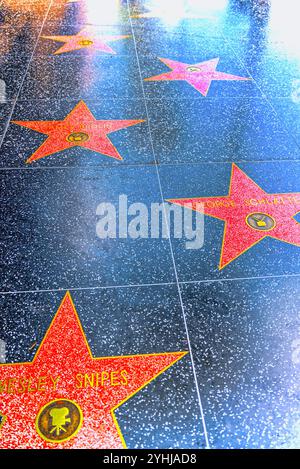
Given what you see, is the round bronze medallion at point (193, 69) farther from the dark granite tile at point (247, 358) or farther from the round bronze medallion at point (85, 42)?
the dark granite tile at point (247, 358)

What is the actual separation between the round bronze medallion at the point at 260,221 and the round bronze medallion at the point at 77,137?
97 centimetres

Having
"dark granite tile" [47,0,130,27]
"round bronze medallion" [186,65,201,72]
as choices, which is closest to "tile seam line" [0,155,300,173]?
"round bronze medallion" [186,65,201,72]

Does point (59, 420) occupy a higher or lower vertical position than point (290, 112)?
lower

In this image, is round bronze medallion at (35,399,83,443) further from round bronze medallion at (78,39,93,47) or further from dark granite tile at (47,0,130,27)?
dark granite tile at (47,0,130,27)

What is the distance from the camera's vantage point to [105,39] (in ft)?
11.5

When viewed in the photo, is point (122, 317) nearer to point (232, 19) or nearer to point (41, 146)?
point (41, 146)

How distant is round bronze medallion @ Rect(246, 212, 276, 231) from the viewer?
1.88m

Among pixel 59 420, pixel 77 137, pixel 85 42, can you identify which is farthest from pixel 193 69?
pixel 59 420

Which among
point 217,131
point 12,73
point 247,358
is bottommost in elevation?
point 247,358

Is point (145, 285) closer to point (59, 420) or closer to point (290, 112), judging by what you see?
point (59, 420)

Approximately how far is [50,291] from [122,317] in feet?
0.90

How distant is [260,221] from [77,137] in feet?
3.48

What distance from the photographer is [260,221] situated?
1902 mm
